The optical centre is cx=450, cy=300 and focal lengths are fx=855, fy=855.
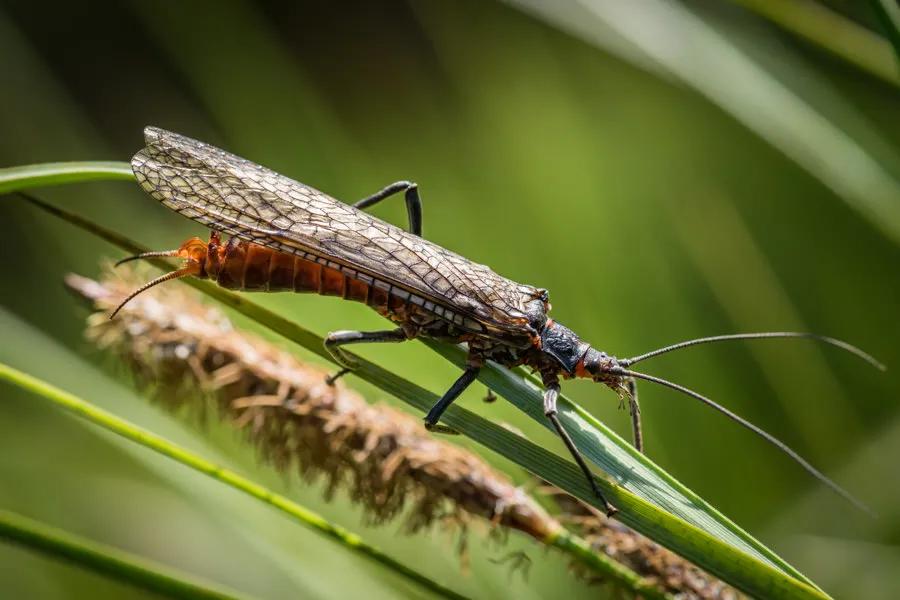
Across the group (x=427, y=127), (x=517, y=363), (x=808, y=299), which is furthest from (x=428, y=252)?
Answer: (x=808, y=299)

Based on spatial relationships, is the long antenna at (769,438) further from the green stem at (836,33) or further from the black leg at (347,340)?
the green stem at (836,33)

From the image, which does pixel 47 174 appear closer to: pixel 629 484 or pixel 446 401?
pixel 446 401

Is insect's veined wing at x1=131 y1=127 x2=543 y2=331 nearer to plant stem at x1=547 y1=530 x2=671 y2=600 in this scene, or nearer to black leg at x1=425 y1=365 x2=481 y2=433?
black leg at x1=425 y1=365 x2=481 y2=433

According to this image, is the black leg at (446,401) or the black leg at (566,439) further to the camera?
the black leg at (446,401)

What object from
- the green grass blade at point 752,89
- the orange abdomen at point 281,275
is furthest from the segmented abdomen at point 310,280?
the green grass blade at point 752,89

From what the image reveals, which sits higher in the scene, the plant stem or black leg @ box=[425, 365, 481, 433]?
black leg @ box=[425, 365, 481, 433]

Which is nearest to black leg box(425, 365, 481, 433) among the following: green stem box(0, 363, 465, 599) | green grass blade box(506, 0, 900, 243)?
green stem box(0, 363, 465, 599)
